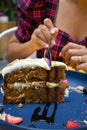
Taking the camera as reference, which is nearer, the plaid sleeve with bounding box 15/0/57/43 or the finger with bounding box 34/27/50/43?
the finger with bounding box 34/27/50/43

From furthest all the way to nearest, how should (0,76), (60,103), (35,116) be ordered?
(0,76) < (60,103) < (35,116)

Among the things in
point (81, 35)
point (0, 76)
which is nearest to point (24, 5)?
point (81, 35)

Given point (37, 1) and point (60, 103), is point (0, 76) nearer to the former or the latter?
point (60, 103)

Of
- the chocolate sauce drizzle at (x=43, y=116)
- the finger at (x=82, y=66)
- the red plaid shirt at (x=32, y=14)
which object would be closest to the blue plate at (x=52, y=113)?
the chocolate sauce drizzle at (x=43, y=116)

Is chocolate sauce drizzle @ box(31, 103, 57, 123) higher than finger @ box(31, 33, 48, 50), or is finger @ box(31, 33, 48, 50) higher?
finger @ box(31, 33, 48, 50)

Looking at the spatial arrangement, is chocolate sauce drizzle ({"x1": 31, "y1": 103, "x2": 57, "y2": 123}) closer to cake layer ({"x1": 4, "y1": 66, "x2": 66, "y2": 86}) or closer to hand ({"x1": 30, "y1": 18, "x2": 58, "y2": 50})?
cake layer ({"x1": 4, "y1": 66, "x2": 66, "y2": 86})

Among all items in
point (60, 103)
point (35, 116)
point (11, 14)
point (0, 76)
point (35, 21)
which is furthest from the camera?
point (11, 14)

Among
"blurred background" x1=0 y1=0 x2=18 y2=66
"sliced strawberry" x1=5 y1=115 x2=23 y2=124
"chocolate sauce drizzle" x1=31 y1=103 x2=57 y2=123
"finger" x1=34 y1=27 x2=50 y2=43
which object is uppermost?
"finger" x1=34 y1=27 x2=50 y2=43

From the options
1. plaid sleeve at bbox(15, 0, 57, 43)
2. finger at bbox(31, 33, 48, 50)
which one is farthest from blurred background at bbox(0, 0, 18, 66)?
finger at bbox(31, 33, 48, 50)
